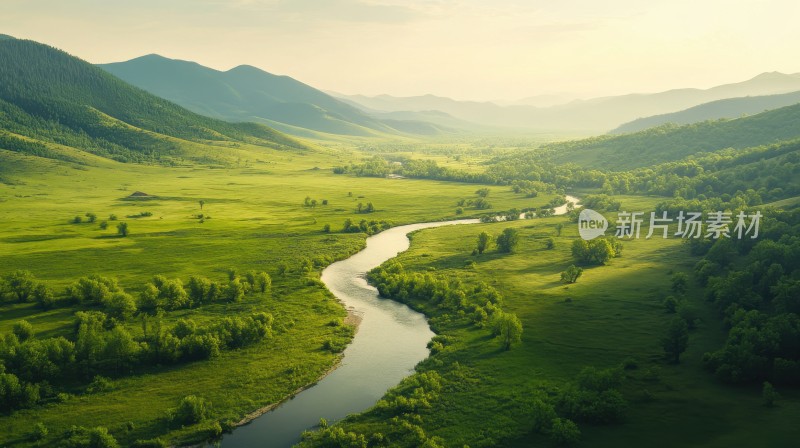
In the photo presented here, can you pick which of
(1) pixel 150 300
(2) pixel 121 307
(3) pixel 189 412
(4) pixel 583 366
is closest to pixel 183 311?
(1) pixel 150 300

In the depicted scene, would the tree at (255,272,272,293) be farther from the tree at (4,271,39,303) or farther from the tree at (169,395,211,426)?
the tree at (169,395,211,426)

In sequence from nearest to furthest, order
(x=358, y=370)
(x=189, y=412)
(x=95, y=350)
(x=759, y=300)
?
(x=189, y=412), (x=95, y=350), (x=358, y=370), (x=759, y=300)

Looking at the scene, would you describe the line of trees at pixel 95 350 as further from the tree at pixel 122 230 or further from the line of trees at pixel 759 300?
the tree at pixel 122 230

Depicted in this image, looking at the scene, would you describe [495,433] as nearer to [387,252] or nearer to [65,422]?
[65,422]

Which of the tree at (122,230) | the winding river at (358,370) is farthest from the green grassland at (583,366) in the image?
the tree at (122,230)

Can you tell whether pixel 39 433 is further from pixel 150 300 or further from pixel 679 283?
pixel 679 283
